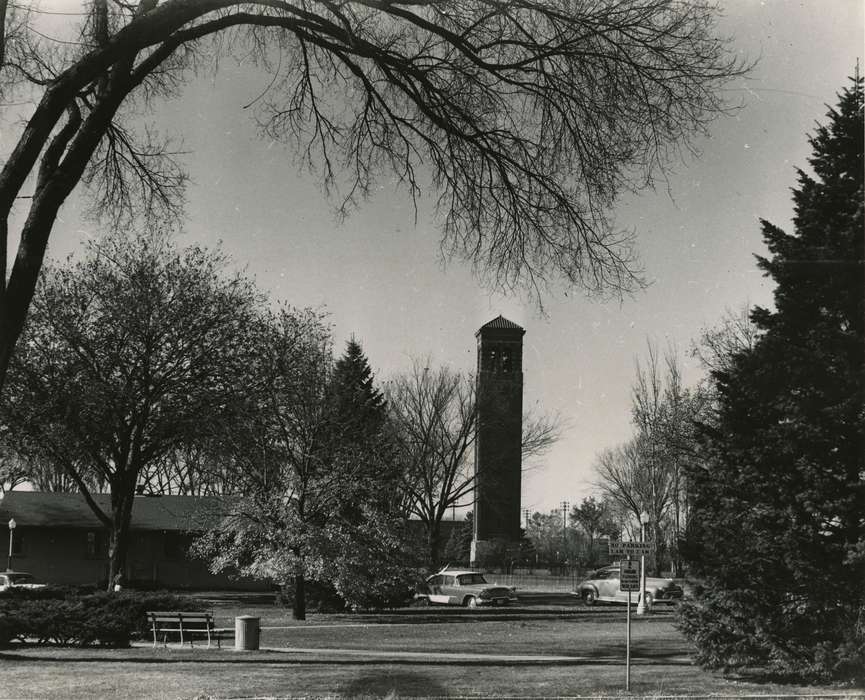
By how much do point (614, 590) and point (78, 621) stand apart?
24.3m

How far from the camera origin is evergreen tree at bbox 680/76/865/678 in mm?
14102

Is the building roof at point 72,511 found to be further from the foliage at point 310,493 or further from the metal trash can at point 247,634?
the metal trash can at point 247,634

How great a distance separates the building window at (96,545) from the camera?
4800 centimetres

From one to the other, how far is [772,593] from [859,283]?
4784mm

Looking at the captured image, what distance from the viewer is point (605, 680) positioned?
584 inches

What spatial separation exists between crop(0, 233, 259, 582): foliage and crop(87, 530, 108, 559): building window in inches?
669

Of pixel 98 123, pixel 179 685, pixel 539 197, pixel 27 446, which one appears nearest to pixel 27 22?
pixel 98 123

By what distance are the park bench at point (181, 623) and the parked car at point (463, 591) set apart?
56.8 ft

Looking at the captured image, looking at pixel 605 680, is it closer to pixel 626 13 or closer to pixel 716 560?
pixel 716 560

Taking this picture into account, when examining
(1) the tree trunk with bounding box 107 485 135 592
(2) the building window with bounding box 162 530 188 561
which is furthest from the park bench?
(2) the building window with bounding box 162 530 188 561

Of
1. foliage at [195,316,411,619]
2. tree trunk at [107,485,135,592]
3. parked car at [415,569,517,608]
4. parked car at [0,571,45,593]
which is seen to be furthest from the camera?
parked car at [415,569,517,608]

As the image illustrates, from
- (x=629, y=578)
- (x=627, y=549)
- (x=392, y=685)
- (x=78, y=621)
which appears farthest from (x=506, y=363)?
(x=627, y=549)

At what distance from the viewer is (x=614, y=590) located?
38.8m

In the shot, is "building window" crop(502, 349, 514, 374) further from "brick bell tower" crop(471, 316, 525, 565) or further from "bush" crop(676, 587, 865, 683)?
"bush" crop(676, 587, 865, 683)
